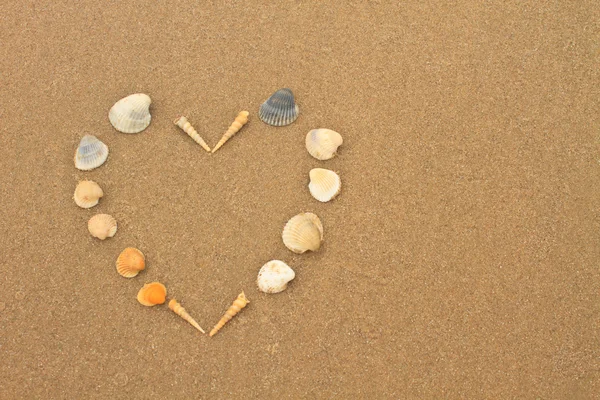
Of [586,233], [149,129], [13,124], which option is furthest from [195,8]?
[586,233]

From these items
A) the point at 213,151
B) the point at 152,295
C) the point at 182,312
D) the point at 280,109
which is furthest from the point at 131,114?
the point at 182,312

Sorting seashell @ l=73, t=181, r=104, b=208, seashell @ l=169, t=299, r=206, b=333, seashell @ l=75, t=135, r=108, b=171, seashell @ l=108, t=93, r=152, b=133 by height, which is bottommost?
seashell @ l=169, t=299, r=206, b=333

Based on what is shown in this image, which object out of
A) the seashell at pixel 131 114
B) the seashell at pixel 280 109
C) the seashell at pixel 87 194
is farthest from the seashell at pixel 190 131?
the seashell at pixel 87 194

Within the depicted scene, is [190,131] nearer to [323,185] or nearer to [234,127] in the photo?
[234,127]

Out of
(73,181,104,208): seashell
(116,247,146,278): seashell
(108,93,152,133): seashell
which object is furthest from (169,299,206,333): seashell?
(108,93,152,133): seashell

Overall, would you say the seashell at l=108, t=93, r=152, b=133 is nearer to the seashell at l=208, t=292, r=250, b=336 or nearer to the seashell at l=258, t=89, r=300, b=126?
the seashell at l=258, t=89, r=300, b=126
